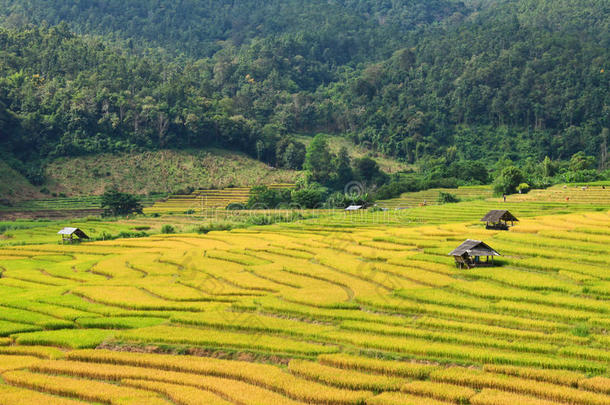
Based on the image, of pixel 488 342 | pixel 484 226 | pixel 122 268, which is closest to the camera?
pixel 488 342

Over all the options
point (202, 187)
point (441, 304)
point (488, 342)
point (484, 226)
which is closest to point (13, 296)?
point (441, 304)

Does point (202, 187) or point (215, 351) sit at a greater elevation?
point (202, 187)

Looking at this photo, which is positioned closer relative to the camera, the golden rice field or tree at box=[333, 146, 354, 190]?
the golden rice field

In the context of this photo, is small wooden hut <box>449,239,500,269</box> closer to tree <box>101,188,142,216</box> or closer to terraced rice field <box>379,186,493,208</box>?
terraced rice field <box>379,186,493,208</box>

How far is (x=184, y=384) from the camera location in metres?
18.8

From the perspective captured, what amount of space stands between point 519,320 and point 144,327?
45.5 feet

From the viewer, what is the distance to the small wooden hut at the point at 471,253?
32219mm

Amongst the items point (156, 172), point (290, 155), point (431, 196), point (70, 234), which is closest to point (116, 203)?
point (156, 172)

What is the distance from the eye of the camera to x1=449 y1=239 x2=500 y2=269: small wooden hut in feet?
106

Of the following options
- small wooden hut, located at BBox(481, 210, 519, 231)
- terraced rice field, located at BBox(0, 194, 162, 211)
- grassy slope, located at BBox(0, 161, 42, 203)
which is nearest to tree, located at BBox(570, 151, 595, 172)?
small wooden hut, located at BBox(481, 210, 519, 231)

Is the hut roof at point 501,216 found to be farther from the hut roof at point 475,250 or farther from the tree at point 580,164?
the tree at point 580,164

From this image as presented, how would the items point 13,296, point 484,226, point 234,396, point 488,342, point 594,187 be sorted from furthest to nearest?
point 594,187
point 484,226
point 13,296
point 488,342
point 234,396

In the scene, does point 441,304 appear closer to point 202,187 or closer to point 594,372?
point 594,372

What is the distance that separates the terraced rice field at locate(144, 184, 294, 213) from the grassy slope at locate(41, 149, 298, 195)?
3294 mm
